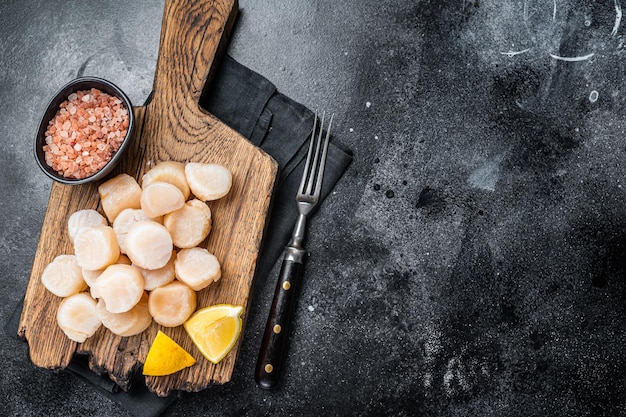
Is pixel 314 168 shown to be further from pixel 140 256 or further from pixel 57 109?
pixel 57 109

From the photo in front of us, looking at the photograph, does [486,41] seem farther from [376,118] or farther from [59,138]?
[59,138]

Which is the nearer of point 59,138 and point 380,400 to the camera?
point 59,138

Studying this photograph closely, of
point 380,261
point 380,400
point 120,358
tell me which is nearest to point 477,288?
point 380,261

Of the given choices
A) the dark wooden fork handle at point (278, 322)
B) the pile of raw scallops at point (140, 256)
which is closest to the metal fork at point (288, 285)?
the dark wooden fork handle at point (278, 322)

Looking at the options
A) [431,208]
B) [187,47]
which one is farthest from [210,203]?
[431,208]

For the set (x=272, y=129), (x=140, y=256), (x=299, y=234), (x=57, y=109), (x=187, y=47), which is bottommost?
(x=140, y=256)

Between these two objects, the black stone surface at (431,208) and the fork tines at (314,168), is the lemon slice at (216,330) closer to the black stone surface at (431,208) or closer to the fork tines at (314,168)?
the black stone surface at (431,208)

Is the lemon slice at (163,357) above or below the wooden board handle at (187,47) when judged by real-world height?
below
